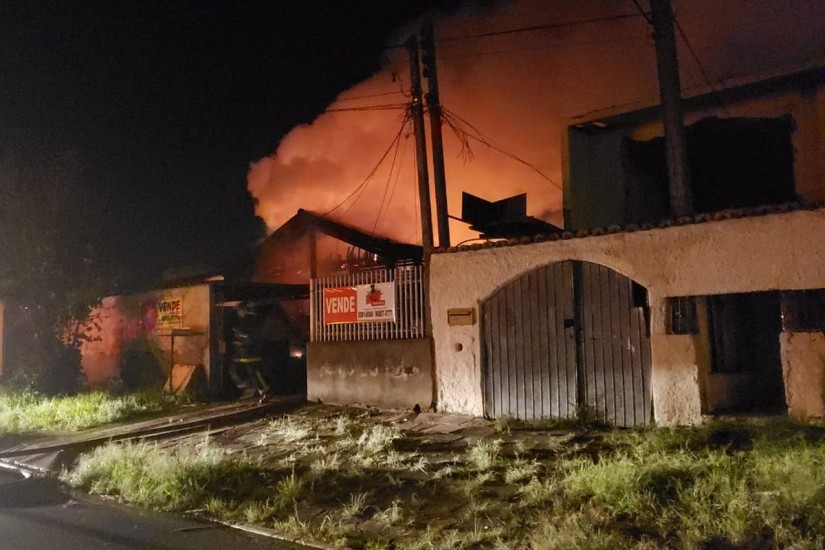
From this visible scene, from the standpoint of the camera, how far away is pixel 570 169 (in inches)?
547

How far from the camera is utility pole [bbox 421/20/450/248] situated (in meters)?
11.6

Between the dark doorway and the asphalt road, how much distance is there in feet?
20.9

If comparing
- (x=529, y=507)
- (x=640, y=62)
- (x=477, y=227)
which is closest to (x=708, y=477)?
(x=529, y=507)

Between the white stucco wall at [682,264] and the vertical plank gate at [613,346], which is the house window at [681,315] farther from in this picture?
the vertical plank gate at [613,346]

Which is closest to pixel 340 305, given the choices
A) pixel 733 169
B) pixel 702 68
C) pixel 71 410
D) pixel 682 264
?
pixel 71 410

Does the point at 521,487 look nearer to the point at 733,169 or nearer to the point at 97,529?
the point at 97,529

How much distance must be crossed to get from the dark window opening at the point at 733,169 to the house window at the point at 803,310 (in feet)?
13.6

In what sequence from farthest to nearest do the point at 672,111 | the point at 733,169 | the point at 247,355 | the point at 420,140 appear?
the point at 247,355 < the point at 733,169 < the point at 420,140 < the point at 672,111

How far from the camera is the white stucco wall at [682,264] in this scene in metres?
7.76

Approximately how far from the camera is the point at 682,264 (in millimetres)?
8523

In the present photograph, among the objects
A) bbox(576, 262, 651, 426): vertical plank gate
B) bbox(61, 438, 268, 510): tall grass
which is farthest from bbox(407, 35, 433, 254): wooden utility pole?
bbox(61, 438, 268, 510): tall grass

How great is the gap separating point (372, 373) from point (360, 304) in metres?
1.30

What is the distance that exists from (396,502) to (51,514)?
138 inches

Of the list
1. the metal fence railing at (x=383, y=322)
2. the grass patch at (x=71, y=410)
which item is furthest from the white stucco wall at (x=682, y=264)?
the grass patch at (x=71, y=410)
